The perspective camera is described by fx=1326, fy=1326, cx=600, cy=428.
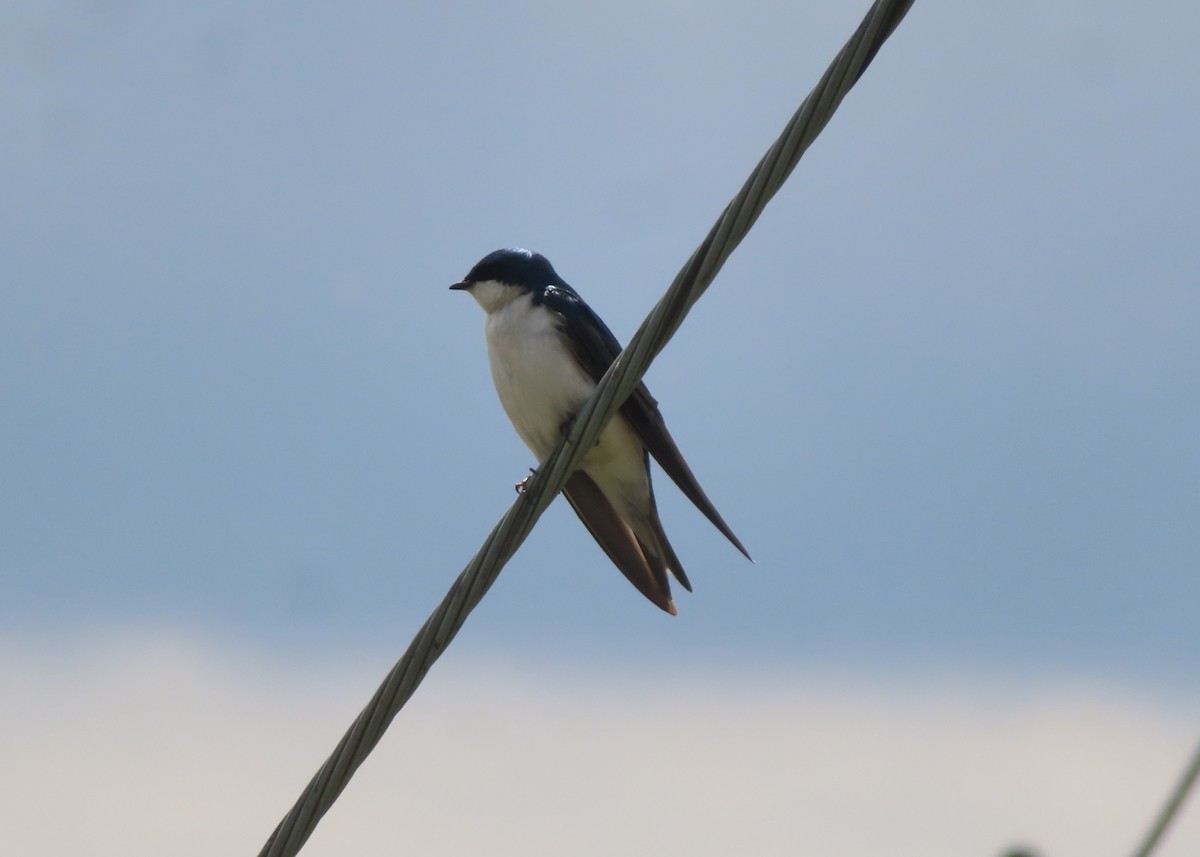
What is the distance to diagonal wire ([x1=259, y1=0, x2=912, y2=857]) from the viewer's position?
2.59m

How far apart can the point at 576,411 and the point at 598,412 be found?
6.74 feet

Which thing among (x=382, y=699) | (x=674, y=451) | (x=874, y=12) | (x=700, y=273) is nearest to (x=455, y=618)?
(x=382, y=699)

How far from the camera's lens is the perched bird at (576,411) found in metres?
5.24

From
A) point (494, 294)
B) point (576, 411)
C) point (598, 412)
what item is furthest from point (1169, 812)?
point (494, 294)

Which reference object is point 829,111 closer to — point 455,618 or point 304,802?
point 455,618

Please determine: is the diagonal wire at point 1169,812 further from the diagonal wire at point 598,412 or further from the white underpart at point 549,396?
the white underpart at point 549,396

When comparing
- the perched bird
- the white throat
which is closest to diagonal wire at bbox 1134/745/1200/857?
the perched bird

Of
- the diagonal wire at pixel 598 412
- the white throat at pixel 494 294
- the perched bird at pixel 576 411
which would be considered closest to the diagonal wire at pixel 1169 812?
the diagonal wire at pixel 598 412

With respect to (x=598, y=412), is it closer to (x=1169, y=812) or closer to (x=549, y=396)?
(x=549, y=396)

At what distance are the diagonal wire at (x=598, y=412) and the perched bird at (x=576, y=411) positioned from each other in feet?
5.99

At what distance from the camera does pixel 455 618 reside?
297cm

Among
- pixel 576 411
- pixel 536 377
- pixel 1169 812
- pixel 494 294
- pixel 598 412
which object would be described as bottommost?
pixel 1169 812

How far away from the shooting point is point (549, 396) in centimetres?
522

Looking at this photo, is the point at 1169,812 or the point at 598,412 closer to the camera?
the point at 1169,812
